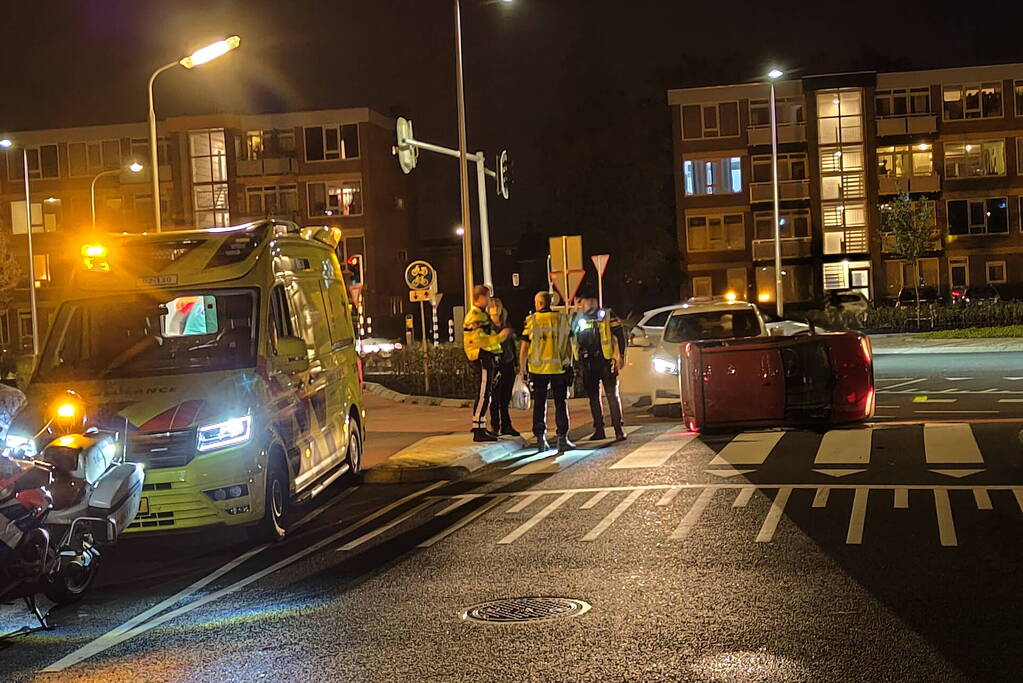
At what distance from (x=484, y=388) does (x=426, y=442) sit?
953 mm

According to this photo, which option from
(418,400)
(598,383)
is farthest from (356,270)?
(598,383)

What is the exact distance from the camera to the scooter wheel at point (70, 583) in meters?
7.76

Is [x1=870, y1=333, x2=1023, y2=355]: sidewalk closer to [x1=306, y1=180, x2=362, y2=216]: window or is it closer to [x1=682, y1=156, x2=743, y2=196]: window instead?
[x1=682, y1=156, x2=743, y2=196]: window

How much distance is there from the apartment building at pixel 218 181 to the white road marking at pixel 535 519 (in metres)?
56.7

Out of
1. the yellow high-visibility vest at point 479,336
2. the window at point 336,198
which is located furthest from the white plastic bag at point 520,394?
the window at point 336,198

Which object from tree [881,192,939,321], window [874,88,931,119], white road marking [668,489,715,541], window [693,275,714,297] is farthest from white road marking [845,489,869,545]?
window [874,88,931,119]

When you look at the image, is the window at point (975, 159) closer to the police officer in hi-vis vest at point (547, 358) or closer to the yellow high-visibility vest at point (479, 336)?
the yellow high-visibility vest at point (479, 336)

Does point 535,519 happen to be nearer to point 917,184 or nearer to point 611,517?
point 611,517

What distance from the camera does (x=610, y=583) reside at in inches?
302

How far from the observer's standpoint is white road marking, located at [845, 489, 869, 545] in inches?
341

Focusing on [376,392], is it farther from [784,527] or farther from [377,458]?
[784,527]

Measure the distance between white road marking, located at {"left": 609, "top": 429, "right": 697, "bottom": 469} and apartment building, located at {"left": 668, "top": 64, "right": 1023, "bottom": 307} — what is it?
4798 cm

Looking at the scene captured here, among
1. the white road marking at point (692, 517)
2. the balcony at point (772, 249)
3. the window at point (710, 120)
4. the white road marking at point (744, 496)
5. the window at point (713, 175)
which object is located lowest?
the white road marking at point (744, 496)

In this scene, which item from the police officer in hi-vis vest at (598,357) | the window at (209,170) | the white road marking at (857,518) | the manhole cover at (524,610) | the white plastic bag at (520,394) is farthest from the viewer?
the window at (209,170)
